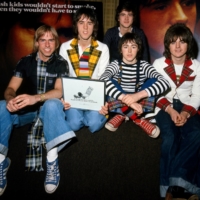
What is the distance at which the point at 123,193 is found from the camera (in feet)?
4.84

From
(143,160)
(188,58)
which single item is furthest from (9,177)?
(188,58)

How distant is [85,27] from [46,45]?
1.36 feet

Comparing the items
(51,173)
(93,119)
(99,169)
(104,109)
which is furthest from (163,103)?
(51,173)

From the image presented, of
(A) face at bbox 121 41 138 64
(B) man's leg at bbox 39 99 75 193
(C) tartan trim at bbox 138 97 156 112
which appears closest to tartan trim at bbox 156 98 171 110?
(C) tartan trim at bbox 138 97 156 112

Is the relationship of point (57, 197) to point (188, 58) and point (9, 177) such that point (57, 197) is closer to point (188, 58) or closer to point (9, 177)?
point (9, 177)

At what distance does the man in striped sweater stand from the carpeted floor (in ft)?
0.47

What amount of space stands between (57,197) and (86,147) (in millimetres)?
498

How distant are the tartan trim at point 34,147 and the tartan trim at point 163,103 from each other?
0.90 meters

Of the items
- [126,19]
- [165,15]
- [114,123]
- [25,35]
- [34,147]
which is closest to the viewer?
[34,147]

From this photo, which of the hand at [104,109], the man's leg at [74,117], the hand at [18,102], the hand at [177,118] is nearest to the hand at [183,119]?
the hand at [177,118]

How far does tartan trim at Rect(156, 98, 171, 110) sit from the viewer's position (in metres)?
1.74

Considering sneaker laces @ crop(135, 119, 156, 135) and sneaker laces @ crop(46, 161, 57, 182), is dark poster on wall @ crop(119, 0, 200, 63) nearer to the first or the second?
A: sneaker laces @ crop(135, 119, 156, 135)

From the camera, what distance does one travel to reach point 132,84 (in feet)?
6.12

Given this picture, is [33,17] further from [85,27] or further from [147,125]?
[147,125]
